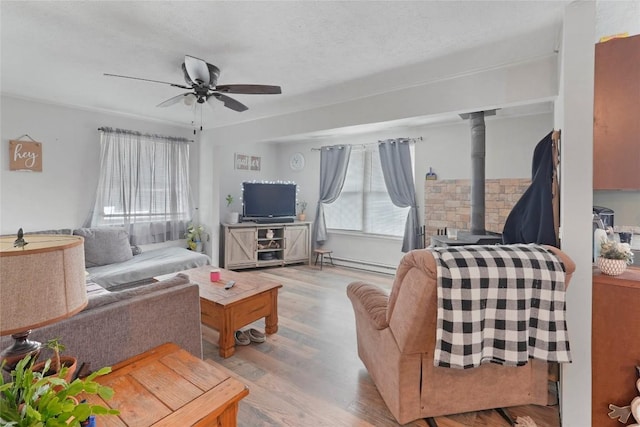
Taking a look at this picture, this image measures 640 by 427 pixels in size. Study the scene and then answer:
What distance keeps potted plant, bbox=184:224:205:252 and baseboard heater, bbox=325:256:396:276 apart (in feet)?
7.97

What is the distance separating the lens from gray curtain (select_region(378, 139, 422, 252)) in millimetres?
4730

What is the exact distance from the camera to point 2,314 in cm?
76

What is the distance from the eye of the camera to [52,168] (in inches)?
147

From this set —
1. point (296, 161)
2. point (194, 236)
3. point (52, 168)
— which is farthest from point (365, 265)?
point (52, 168)

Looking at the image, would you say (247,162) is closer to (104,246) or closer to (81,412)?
(104,246)

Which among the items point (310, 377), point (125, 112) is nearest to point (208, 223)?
point (125, 112)

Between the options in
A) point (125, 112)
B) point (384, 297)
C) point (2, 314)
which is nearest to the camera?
point (2, 314)

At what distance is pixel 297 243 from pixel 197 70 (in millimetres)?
3804

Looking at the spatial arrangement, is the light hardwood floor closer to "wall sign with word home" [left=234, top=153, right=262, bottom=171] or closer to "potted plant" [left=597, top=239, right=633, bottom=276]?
"potted plant" [left=597, top=239, right=633, bottom=276]

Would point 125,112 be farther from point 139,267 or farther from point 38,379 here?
point 38,379

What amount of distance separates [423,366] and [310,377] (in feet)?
3.00

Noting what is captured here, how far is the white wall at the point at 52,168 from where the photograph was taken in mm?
3412

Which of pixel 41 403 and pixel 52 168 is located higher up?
pixel 52 168

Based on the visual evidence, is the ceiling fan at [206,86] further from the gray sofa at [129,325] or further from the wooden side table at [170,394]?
the wooden side table at [170,394]
